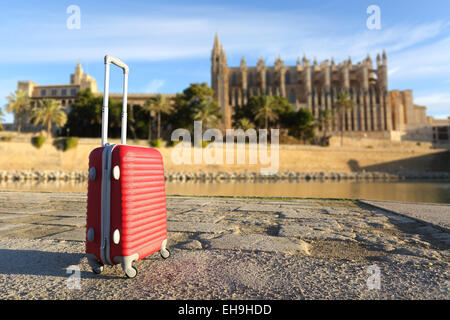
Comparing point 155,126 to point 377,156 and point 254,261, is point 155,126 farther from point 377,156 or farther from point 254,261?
point 254,261

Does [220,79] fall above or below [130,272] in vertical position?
above

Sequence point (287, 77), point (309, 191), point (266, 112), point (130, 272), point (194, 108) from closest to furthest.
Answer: point (130, 272) → point (309, 191) → point (194, 108) → point (266, 112) → point (287, 77)

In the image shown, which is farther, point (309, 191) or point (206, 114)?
point (206, 114)

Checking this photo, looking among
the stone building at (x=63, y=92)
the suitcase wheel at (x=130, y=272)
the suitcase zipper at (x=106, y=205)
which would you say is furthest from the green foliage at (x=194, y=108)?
the suitcase wheel at (x=130, y=272)

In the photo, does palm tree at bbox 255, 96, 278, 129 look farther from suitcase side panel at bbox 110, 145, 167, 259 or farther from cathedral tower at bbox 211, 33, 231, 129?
suitcase side panel at bbox 110, 145, 167, 259

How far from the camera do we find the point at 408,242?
340cm

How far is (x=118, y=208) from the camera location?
234 centimetres

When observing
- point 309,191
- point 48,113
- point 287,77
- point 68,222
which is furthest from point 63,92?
point 68,222

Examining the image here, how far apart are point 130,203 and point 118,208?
0.10 meters

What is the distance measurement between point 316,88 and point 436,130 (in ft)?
95.8

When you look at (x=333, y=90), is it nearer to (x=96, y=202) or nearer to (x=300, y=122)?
(x=300, y=122)

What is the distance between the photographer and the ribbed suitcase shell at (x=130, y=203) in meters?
2.34
